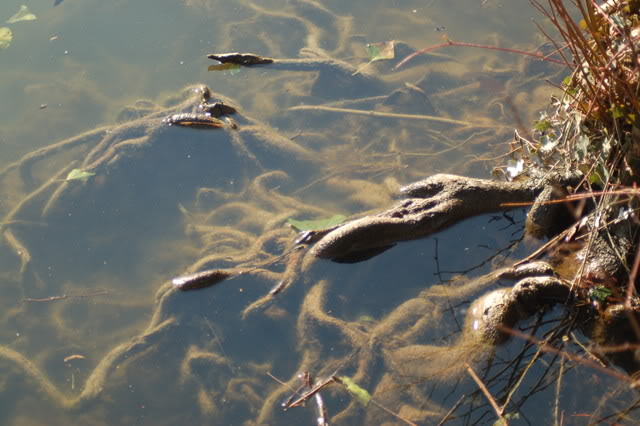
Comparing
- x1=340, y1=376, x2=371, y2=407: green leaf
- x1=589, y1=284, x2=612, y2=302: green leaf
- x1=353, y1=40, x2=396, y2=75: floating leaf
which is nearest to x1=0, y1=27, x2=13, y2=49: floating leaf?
x1=353, y1=40, x2=396, y2=75: floating leaf

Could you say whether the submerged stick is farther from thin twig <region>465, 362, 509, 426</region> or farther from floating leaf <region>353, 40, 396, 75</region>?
thin twig <region>465, 362, 509, 426</region>

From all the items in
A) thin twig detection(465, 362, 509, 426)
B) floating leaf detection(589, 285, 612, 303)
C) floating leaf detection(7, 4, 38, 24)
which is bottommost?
floating leaf detection(7, 4, 38, 24)

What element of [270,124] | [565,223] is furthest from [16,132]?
[565,223]

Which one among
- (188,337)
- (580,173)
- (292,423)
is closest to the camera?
(292,423)

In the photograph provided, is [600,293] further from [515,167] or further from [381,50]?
[381,50]

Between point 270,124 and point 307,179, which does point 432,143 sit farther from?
point 270,124

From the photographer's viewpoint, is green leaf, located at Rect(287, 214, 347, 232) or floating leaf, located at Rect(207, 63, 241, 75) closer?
green leaf, located at Rect(287, 214, 347, 232)

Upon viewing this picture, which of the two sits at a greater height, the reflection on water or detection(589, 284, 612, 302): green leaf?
detection(589, 284, 612, 302): green leaf
